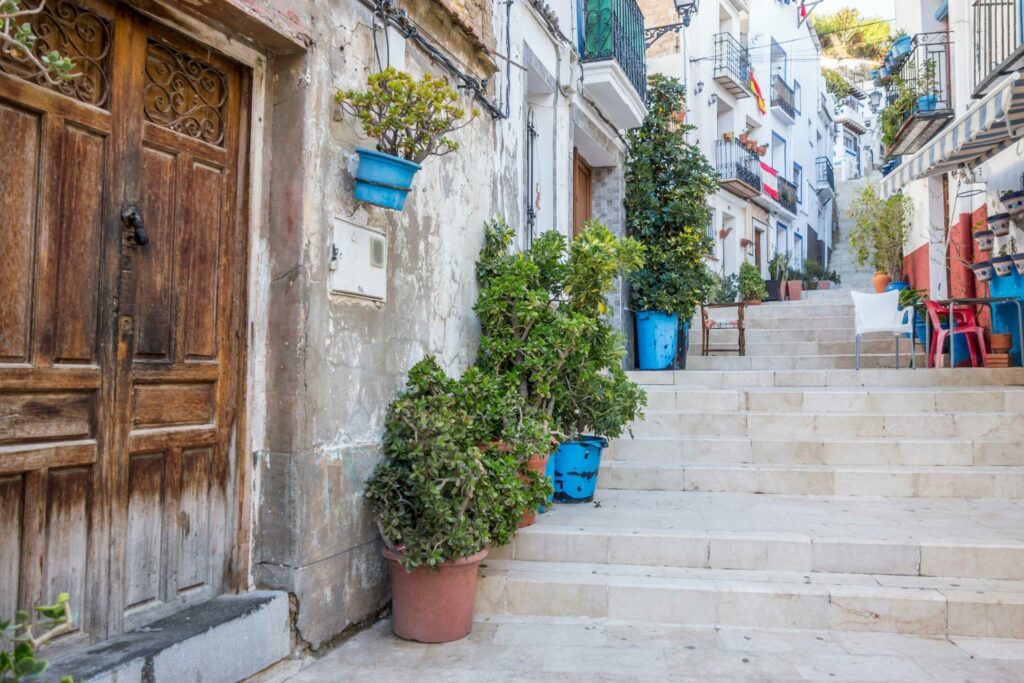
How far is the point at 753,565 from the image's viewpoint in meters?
4.01

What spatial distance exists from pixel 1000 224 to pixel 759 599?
21.2 ft

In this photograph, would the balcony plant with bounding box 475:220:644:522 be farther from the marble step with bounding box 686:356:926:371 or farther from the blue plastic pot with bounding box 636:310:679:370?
the marble step with bounding box 686:356:926:371

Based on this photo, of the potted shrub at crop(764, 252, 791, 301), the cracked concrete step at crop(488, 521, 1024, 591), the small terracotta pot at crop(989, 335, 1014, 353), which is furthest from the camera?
the potted shrub at crop(764, 252, 791, 301)

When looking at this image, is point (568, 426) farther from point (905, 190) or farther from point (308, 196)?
point (905, 190)

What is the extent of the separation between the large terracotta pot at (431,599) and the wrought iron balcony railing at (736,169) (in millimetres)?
14645

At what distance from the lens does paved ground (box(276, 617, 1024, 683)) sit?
3051 mm

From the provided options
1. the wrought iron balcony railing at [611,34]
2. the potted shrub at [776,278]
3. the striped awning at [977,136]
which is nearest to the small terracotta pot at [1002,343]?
the striped awning at [977,136]

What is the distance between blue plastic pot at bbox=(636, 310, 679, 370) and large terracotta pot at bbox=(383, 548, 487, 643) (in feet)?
20.1

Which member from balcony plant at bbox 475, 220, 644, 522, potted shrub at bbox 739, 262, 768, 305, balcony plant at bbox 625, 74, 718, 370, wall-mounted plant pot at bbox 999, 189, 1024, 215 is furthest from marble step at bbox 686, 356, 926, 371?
potted shrub at bbox 739, 262, 768, 305

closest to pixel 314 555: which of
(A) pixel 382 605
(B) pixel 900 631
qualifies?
(A) pixel 382 605

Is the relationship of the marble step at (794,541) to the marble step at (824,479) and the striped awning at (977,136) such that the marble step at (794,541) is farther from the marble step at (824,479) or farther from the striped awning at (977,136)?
the striped awning at (977,136)

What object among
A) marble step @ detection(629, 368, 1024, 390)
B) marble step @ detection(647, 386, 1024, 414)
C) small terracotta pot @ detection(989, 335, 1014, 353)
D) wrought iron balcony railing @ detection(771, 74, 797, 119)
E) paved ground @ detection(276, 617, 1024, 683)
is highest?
wrought iron balcony railing @ detection(771, 74, 797, 119)

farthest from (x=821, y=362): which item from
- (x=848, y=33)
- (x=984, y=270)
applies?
(x=848, y=33)

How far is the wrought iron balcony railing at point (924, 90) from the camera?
33.3 ft
